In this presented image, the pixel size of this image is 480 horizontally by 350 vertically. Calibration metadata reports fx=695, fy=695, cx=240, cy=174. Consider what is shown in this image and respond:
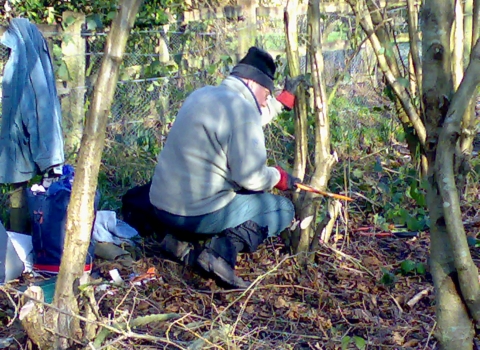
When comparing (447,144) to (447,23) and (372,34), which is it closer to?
(447,23)

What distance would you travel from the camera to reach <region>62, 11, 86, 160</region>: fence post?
253 inches

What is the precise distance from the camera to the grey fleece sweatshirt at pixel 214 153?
14.0 ft

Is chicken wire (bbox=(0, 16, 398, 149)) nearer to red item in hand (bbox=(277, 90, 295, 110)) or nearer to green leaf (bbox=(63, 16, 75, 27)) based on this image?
green leaf (bbox=(63, 16, 75, 27))

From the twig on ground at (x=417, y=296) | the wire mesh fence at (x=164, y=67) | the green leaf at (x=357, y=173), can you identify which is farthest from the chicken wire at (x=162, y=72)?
the twig on ground at (x=417, y=296)

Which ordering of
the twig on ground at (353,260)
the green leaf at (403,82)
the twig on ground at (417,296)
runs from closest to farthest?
the twig on ground at (417,296) → the twig on ground at (353,260) → the green leaf at (403,82)

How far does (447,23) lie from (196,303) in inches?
86.3

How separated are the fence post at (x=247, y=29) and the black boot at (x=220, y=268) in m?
3.96

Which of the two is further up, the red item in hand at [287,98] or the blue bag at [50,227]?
the red item in hand at [287,98]

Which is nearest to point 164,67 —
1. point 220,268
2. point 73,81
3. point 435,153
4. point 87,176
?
point 73,81

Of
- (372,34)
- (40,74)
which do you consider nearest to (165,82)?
(40,74)

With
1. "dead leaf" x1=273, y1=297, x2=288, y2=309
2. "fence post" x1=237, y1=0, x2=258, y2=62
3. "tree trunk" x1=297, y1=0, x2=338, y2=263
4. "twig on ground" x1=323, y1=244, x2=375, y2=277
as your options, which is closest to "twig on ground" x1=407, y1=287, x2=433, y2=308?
"twig on ground" x1=323, y1=244, x2=375, y2=277

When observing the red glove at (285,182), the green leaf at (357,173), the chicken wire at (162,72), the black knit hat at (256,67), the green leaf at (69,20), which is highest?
the green leaf at (69,20)

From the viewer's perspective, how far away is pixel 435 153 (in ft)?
8.23

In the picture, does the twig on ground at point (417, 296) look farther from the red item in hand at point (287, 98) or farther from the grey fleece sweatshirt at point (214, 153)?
the red item in hand at point (287, 98)
